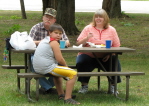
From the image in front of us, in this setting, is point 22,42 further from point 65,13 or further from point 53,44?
point 65,13

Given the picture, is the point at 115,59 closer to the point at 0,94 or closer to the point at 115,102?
the point at 115,102

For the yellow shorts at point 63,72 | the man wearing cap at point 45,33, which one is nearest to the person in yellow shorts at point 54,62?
the yellow shorts at point 63,72

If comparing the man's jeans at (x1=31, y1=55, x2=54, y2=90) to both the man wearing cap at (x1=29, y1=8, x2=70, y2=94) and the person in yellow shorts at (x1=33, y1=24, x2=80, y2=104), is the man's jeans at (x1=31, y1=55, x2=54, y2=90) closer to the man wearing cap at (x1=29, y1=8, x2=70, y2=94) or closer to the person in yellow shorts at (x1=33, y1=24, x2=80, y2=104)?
the man wearing cap at (x1=29, y1=8, x2=70, y2=94)

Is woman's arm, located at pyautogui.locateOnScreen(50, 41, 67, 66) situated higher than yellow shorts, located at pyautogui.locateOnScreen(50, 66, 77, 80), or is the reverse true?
woman's arm, located at pyautogui.locateOnScreen(50, 41, 67, 66)

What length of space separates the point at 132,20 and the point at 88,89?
46.9ft

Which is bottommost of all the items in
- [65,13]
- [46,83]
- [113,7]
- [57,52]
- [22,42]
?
[46,83]

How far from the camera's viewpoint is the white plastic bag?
6.20 m

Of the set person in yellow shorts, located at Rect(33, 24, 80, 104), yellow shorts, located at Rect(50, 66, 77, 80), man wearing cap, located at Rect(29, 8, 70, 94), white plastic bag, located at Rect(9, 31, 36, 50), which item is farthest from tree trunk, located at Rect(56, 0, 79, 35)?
yellow shorts, located at Rect(50, 66, 77, 80)

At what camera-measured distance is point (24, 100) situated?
6.16m

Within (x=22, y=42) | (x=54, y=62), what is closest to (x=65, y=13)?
(x=22, y=42)

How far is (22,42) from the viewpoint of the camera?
20.5 ft

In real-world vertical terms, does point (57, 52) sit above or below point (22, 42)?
below

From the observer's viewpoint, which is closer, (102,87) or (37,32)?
(37,32)

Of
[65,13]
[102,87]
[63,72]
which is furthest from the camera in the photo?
[65,13]
